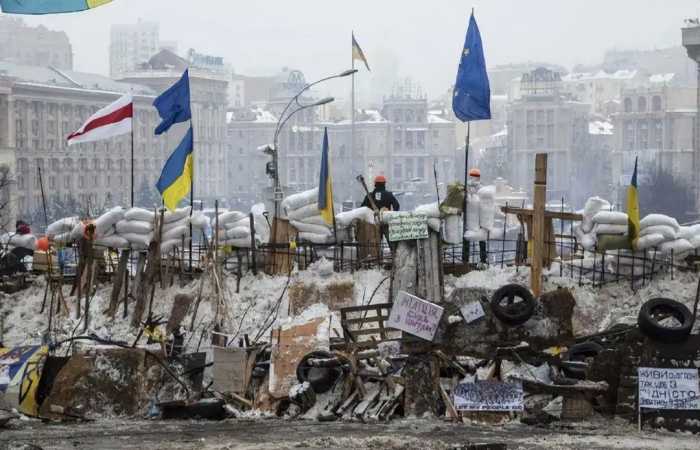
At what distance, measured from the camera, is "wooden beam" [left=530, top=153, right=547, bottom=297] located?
16.4 meters

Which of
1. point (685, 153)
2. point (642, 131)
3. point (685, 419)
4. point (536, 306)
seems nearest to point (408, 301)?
point (536, 306)

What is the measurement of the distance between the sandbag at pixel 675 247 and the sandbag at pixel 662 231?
0.07 meters

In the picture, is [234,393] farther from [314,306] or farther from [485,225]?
[485,225]

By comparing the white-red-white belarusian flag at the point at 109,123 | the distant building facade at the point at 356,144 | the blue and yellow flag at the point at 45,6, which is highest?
Answer: the blue and yellow flag at the point at 45,6

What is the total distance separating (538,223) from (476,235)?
2414mm

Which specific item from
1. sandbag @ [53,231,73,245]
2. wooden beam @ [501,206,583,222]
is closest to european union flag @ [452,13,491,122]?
wooden beam @ [501,206,583,222]

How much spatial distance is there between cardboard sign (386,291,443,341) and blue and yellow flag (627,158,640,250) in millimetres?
4044

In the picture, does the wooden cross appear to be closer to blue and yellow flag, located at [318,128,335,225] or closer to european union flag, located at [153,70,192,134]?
blue and yellow flag, located at [318,128,335,225]

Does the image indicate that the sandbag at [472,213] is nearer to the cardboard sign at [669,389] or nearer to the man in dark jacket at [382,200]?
the man in dark jacket at [382,200]

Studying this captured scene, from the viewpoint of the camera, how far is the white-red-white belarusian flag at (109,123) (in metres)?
20.1

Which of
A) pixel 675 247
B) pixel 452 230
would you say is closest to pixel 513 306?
pixel 675 247

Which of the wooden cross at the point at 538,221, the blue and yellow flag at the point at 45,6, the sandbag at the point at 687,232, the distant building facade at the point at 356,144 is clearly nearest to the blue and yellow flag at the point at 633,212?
the sandbag at the point at 687,232

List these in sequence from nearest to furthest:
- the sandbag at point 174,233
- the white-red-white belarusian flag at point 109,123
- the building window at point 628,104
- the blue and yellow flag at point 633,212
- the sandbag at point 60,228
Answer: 1. the blue and yellow flag at point 633,212
2. the sandbag at point 174,233
3. the white-red-white belarusian flag at point 109,123
4. the sandbag at point 60,228
5. the building window at point 628,104

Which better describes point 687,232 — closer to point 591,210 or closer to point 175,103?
point 591,210
